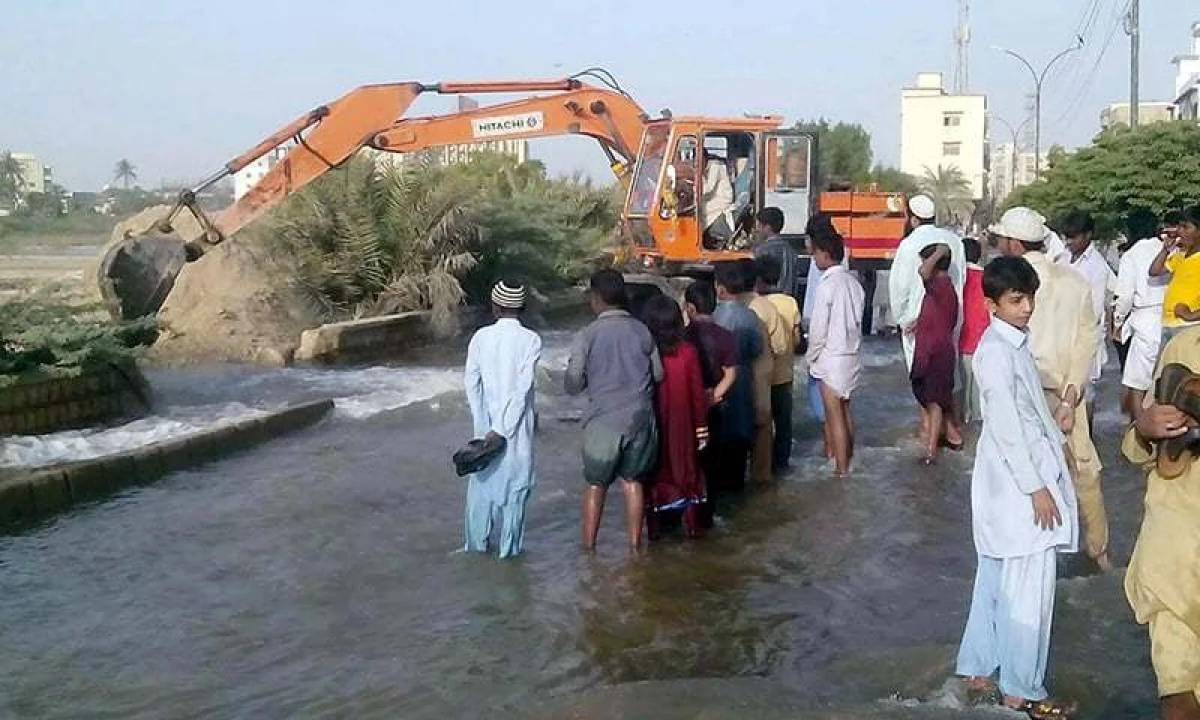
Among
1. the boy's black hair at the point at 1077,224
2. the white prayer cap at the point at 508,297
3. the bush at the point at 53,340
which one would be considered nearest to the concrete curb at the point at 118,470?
the bush at the point at 53,340

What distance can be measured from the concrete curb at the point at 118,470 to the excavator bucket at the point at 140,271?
405cm

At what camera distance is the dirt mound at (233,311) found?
18.1m

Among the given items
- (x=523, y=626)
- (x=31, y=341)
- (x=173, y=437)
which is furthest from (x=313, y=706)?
(x=31, y=341)

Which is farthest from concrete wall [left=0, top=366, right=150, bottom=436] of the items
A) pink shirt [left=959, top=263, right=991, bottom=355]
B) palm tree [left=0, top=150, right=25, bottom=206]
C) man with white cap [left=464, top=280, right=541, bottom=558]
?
palm tree [left=0, top=150, right=25, bottom=206]

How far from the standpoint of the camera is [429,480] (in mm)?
10195

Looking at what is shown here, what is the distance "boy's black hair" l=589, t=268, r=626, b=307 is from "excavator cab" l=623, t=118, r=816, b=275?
34.1ft

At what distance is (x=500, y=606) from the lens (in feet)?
22.4

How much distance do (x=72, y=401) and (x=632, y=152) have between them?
9.94m

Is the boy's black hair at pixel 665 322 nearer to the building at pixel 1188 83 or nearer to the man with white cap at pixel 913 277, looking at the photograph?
the man with white cap at pixel 913 277

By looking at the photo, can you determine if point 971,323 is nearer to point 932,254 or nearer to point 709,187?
point 932,254

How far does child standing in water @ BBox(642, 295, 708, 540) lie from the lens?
754 centimetres

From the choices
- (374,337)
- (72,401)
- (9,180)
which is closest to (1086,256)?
(72,401)

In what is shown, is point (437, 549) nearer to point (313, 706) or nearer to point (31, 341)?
point (313, 706)

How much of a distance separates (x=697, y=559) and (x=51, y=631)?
136 inches
